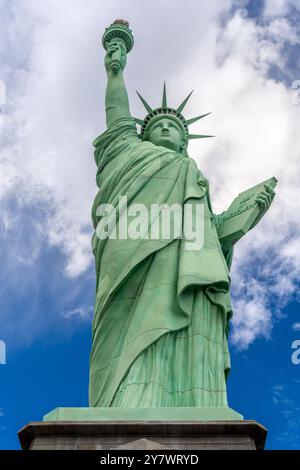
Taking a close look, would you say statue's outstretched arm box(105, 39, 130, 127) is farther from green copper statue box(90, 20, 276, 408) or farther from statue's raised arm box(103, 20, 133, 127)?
green copper statue box(90, 20, 276, 408)

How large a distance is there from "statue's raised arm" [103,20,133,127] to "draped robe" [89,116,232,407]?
1.77 m

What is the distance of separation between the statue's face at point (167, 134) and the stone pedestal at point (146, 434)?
6.28m

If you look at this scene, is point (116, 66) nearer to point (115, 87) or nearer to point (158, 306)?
point (115, 87)

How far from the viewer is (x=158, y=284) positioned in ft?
30.3

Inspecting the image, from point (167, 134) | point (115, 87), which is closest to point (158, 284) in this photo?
point (167, 134)

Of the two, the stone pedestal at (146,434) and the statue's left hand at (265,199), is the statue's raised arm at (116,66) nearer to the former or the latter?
the statue's left hand at (265,199)

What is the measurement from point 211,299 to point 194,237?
1.07m

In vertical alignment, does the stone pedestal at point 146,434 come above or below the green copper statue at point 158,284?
below

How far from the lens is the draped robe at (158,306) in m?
8.28

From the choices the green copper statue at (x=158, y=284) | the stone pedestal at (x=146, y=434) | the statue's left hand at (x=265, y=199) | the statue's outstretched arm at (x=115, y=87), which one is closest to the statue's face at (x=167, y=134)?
the green copper statue at (x=158, y=284)

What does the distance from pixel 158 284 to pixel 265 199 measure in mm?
2406

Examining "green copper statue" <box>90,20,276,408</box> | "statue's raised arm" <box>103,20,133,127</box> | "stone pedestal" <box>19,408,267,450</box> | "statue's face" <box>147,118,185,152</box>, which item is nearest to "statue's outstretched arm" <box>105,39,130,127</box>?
"statue's raised arm" <box>103,20,133,127</box>

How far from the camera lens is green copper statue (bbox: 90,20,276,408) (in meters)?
8.32
